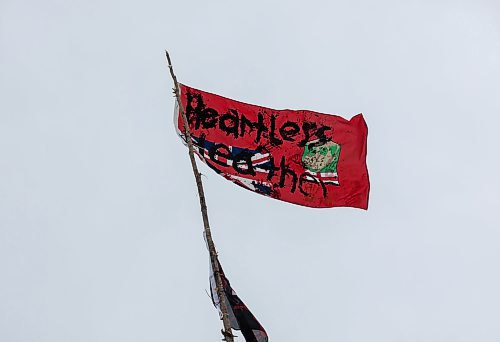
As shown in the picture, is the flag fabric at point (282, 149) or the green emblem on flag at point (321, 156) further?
the green emblem on flag at point (321, 156)

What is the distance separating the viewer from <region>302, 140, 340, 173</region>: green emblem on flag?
2595cm

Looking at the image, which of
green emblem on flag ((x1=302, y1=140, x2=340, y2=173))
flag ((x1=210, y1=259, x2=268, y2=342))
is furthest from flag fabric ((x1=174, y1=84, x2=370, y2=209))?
flag ((x1=210, y1=259, x2=268, y2=342))

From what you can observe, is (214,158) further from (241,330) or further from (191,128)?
(241,330)

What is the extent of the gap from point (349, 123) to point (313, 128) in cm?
125

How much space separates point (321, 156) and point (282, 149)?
4.33 feet

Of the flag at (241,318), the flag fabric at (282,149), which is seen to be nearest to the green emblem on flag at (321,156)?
the flag fabric at (282,149)

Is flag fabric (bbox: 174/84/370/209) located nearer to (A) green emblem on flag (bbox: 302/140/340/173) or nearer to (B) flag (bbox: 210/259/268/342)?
(A) green emblem on flag (bbox: 302/140/340/173)

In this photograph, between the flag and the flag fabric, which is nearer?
the flag

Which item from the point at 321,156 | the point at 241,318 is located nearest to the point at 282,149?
the point at 321,156

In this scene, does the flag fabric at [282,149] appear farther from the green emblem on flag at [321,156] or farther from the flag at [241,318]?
the flag at [241,318]

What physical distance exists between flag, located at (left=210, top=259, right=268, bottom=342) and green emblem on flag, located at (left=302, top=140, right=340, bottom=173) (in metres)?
6.38

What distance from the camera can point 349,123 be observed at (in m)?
27.0

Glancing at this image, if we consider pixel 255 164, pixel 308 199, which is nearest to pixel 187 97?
pixel 255 164

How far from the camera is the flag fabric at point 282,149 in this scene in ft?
81.5
